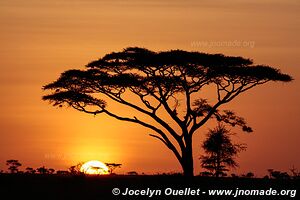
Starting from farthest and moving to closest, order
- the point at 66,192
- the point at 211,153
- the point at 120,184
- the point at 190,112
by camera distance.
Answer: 1. the point at 211,153
2. the point at 190,112
3. the point at 120,184
4. the point at 66,192

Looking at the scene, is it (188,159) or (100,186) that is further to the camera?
(188,159)

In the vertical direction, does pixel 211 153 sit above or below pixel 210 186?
above

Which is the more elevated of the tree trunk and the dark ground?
the tree trunk

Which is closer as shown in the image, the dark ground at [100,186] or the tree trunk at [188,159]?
the dark ground at [100,186]

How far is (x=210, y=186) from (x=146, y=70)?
1292 cm

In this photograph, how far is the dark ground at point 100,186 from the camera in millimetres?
41938

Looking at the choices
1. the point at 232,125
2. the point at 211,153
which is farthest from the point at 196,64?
the point at 211,153

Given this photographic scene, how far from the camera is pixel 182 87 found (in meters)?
56.9

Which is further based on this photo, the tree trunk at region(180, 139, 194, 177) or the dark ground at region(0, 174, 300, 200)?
the tree trunk at region(180, 139, 194, 177)

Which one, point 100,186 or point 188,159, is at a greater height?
point 188,159

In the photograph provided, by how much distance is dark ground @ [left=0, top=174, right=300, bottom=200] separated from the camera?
4194 centimetres

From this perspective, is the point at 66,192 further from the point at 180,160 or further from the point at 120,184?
the point at 180,160

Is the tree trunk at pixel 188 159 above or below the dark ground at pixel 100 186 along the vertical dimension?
above

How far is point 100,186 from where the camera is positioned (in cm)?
4581
